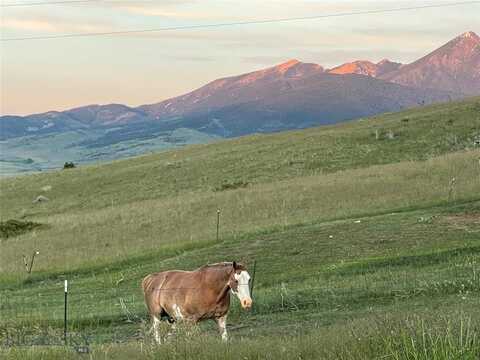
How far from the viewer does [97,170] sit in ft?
326

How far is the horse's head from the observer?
16188mm

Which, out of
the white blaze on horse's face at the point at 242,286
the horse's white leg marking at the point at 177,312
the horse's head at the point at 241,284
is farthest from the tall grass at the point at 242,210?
the white blaze on horse's face at the point at 242,286

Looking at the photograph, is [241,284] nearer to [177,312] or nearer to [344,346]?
[177,312]

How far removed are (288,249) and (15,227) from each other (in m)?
32.3

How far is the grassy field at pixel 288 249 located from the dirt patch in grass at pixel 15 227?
98cm

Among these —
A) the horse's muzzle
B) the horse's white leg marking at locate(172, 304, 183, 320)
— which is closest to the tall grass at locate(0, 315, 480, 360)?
the horse's muzzle

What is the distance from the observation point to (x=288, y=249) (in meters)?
33.6

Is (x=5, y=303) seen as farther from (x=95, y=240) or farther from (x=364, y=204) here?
(x=364, y=204)

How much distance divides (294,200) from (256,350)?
40.0 metres

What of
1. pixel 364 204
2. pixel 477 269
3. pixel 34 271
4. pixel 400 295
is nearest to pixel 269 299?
pixel 400 295

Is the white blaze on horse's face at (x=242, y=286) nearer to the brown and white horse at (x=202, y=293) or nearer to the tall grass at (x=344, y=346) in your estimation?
the brown and white horse at (x=202, y=293)

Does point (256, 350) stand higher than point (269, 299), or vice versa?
point (256, 350)

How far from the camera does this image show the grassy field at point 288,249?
12.8 metres

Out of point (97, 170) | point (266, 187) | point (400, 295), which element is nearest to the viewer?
point (400, 295)
